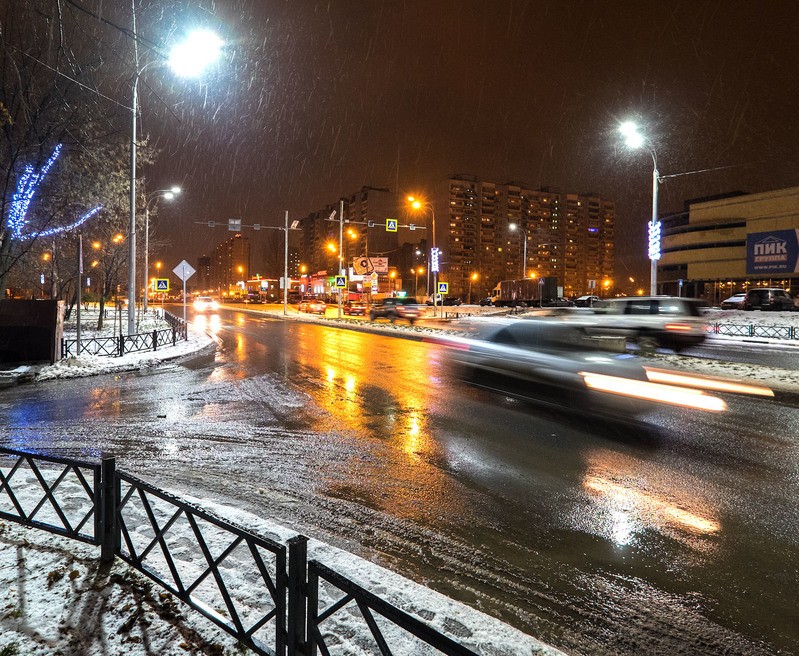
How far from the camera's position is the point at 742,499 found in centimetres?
514

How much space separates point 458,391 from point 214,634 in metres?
8.39

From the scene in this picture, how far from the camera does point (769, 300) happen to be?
38688 millimetres

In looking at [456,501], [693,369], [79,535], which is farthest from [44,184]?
[693,369]

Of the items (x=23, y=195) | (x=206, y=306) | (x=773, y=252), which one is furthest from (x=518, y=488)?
(x=206, y=306)

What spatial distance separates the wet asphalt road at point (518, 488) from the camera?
3.37 meters

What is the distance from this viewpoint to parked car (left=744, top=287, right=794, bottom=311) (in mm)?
38094

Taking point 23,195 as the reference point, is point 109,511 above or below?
below

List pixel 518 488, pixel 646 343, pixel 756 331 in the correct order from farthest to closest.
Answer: pixel 756 331 < pixel 646 343 < pixel 518 488

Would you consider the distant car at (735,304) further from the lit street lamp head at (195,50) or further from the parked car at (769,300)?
the lit street lamp head at (195,50)

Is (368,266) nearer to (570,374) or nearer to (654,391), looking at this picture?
(570,374)

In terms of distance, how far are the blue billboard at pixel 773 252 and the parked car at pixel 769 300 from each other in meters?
17.6

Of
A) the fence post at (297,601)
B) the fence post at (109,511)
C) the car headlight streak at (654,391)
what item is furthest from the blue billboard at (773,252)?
the fence post at (109,511)

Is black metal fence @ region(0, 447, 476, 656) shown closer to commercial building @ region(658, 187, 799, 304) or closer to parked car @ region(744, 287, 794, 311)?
parked car @ region(744, 287, 794, 311)

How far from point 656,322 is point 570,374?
5956 millimetres
